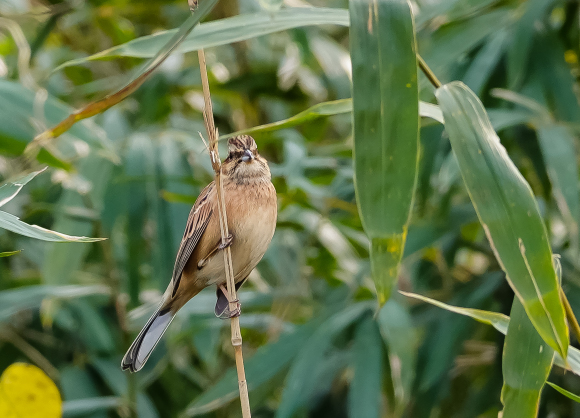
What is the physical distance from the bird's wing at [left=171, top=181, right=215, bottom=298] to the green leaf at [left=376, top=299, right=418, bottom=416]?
0.89 metres

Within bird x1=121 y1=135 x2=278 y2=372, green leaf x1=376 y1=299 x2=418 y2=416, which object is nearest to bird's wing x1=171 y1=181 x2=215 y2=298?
bird x1=121 y1=135 x2=278 y2=372

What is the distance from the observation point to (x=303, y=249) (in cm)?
319

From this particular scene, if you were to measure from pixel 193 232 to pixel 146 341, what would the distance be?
309 millimetres

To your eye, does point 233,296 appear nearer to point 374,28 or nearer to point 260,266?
point 374,28

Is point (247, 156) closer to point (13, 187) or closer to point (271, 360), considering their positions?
point (13, 187)

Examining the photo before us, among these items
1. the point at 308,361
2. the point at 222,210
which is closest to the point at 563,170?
the point at 308,361

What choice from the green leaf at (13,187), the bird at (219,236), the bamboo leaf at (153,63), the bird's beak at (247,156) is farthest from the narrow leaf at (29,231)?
the bird's beak at (247,156)

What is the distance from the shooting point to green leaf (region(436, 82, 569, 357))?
3.20 ft

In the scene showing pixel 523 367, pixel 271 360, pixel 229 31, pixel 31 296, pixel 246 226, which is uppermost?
pixel 229 31

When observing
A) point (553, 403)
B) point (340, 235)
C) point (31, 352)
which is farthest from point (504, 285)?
point (31, 352)

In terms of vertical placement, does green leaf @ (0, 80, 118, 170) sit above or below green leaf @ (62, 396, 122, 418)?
above

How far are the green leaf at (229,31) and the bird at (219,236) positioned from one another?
0.37 metres

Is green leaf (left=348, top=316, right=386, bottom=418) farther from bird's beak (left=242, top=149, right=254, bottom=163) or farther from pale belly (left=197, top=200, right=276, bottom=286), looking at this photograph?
bird's beak (left=242, top=149, right=254, bottom=163)

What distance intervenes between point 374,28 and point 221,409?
8.56 ft
